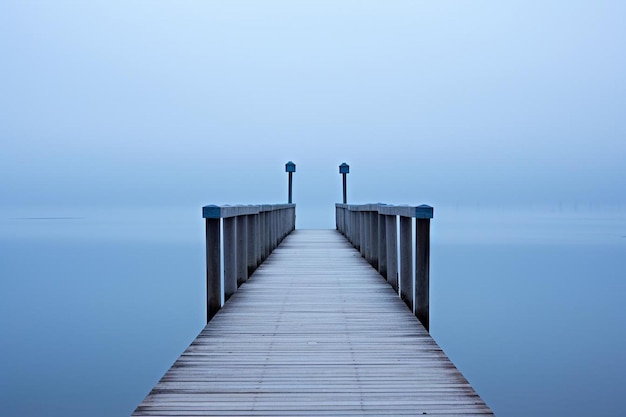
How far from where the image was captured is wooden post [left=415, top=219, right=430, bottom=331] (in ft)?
17.4

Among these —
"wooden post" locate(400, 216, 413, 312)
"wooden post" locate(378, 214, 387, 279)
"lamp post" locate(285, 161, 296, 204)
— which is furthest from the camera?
"lamp post" locate(285, 161, 296, 204)

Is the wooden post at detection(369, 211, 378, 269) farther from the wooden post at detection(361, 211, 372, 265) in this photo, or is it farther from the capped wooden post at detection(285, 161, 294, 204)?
the capped wooden post at detection(285, 161, 294, 204)

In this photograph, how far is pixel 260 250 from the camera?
9.95 metres

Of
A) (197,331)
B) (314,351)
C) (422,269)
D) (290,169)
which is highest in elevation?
(290,169)

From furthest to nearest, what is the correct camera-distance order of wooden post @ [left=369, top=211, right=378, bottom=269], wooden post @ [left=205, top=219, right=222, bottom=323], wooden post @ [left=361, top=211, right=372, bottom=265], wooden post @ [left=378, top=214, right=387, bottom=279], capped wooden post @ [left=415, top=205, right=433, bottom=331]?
wooden post @ [left=361, top=211, right=372, bottom=265]
wooden post @ [left=369, top=211, right=378, bottom=269]
wooden post @ [left=378, top=214, right=387, bottom=279]
wooden post @ [left=205, top=219, right=222, bottom=323]
capped wooden post @ [left=415, top=205, right=433, bottom=331]

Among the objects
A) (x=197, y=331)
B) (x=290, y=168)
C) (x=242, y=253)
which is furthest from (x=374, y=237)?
(x=290, y=168)

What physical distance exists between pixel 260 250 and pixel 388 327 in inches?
194

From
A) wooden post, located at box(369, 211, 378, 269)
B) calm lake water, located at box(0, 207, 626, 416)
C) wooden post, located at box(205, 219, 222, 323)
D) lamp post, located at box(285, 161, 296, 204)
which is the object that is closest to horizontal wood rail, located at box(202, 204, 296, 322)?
wooden post, located at box(205, 219, 222, 323)

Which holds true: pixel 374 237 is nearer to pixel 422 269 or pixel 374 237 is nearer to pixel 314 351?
pixel 422 269

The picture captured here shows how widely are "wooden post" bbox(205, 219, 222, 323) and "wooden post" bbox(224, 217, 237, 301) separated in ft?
2.65

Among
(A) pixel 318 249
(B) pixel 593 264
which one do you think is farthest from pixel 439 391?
(B) pixel 593 264

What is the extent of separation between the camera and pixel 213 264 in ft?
18.9

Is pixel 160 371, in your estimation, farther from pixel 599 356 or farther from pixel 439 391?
pixel 439 391

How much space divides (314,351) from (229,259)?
8.17 ft
